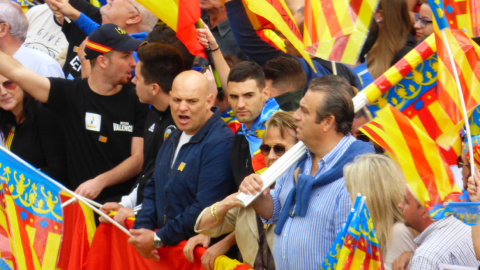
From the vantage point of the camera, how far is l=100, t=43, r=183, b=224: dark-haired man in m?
6.80

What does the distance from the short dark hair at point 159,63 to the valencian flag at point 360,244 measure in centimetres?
287

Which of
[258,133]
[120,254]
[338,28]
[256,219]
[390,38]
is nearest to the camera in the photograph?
[338,28]

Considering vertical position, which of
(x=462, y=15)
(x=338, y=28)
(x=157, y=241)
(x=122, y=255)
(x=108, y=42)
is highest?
(x=462, y=15)

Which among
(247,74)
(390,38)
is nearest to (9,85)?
(247,74)

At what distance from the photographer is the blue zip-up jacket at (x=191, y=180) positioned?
5949mm

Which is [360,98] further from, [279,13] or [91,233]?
[91,233]

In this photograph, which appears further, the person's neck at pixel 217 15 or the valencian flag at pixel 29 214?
the person's neck at pixel 217 15

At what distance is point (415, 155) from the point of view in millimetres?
4090

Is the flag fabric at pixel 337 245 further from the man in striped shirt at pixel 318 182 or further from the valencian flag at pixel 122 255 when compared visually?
the valencian flag at pixel 122 255

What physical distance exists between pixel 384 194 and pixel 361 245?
0.37m

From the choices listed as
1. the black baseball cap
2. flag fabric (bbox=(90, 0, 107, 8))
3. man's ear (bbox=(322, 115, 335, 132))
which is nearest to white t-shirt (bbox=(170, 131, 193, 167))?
the black baseball cap

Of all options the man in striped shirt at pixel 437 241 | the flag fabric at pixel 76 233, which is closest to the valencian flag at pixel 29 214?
the flag fabric at pixel 76 233

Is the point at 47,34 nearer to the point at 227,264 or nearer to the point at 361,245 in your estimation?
the point at 227,264

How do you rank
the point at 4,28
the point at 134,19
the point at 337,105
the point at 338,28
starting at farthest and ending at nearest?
the point at 134,19
the point at 4,28
the point at 338,28
the point at 337,105
